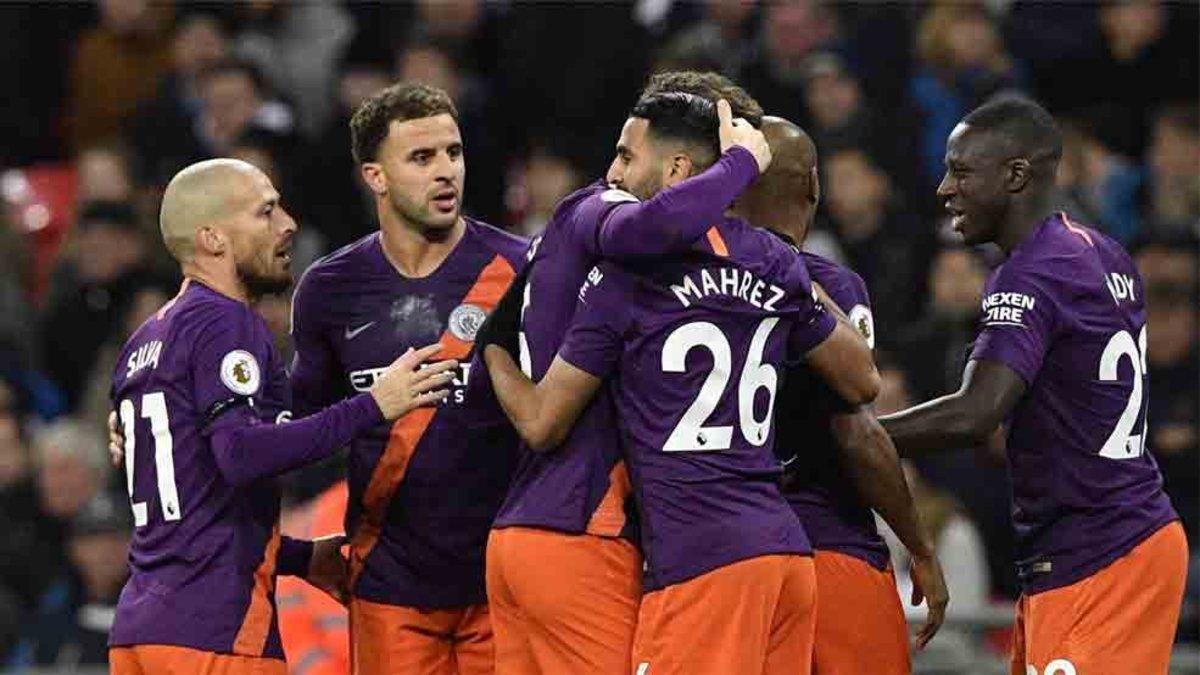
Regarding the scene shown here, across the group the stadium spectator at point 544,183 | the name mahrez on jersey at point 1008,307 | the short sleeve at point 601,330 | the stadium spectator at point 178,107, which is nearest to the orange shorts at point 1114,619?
the name mahrez on jersey at point 1008,307

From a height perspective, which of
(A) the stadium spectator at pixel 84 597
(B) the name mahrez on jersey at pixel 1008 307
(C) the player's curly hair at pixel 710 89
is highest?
(C) the player's curly hair at pixel 710 89

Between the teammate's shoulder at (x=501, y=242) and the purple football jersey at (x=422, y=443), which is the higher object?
the teammate's shoulder at (x=501, y=242)

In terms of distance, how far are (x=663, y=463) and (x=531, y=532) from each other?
1.36 feet

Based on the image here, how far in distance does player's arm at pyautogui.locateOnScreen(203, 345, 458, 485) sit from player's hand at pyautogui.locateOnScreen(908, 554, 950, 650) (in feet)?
4.93

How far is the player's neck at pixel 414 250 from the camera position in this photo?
7207 millimetres

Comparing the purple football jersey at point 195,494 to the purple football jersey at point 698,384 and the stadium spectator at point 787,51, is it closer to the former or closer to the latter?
the purple football jersey at point 698,384

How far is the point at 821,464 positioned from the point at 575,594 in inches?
38.0

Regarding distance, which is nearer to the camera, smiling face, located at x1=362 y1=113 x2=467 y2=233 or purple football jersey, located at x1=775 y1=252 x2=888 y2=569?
purple football jersey, located at x1=775 y1=252 x2=888 y2=569

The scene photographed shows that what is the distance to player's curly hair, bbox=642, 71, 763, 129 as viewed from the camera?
648cm

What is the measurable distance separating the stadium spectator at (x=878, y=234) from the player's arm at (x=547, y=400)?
17.8ft

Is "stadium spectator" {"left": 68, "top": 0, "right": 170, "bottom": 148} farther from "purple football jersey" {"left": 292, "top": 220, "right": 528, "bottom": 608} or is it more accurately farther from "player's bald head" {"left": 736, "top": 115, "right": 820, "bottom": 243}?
"player's bald head" {"left": 736, "top": 115, "right": 820, "bottom": 243}

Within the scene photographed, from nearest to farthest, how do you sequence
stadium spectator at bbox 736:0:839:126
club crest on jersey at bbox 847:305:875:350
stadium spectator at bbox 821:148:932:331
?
1. club crest on jersey at bbox 847:305:875:350
2. stadium spectator at bbox 821:148:932:331
3. stadium spectator at bbox 736:0:839:126

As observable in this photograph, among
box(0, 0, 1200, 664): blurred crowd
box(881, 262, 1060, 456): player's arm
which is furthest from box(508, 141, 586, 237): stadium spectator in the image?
box(881, 262, 1060, 456): player's arm

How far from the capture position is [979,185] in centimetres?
693
